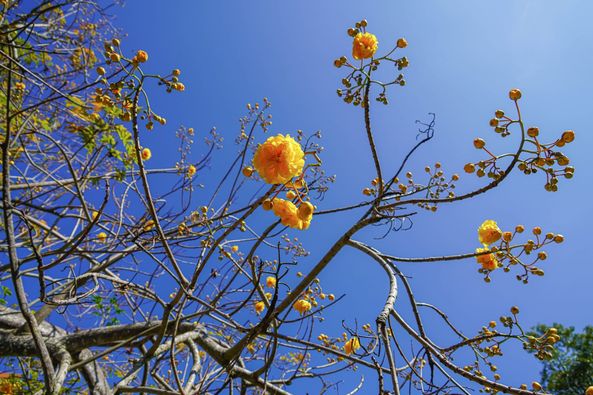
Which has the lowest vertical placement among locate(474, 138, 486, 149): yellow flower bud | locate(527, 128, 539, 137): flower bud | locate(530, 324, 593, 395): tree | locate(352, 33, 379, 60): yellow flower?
locate(527, 128, 539, 137): flower bud

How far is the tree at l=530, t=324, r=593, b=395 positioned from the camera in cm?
862

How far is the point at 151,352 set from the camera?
2.21 metres

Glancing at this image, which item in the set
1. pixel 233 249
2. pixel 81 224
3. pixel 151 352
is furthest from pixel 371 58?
pixel 81 224

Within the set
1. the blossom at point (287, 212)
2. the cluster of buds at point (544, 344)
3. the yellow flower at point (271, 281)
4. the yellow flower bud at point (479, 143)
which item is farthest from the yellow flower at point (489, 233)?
the yellow flower at point (271, 281)

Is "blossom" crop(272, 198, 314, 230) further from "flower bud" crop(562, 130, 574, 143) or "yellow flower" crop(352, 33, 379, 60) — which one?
"flower bud" crop(562, 130, 574, 143)

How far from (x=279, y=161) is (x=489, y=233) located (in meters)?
1.22

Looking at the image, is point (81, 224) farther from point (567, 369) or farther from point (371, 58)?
point (567, 369)

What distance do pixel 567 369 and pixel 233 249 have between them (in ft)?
29.8

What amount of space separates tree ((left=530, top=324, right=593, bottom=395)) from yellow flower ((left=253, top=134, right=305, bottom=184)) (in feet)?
29.6

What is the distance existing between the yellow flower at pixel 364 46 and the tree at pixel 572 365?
8878 millimetres

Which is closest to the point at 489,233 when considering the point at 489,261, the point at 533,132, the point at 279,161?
the point at 489,261

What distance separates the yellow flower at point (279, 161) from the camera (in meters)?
1.66

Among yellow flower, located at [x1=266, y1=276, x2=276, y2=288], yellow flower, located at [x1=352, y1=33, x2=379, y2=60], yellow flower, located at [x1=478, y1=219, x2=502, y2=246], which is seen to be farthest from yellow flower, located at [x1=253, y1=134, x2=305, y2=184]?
yellow flower, located at [x1=266, y1=276, x2=276, y2=288]

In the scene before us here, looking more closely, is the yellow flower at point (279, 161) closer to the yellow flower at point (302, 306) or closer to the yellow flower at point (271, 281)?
the yellow flower at point (302, 306)
